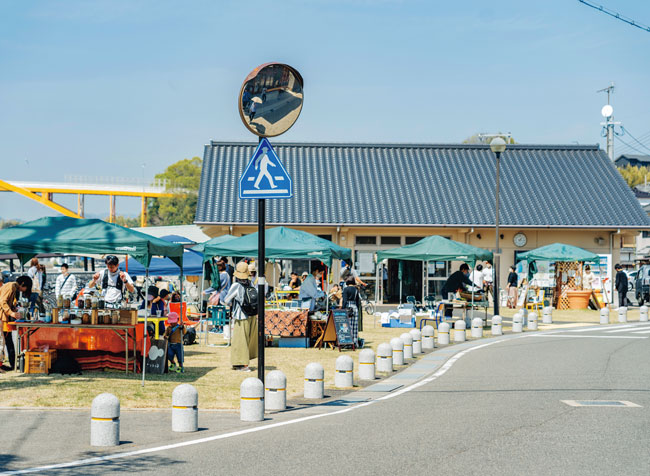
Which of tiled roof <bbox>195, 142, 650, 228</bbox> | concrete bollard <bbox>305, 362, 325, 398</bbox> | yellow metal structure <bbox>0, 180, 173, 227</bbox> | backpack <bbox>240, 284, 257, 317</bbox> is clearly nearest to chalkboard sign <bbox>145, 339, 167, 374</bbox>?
backpack <bbox>240, 284, 257, 317</bbox>

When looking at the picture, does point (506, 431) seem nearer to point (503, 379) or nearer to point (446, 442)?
point (446, 442)

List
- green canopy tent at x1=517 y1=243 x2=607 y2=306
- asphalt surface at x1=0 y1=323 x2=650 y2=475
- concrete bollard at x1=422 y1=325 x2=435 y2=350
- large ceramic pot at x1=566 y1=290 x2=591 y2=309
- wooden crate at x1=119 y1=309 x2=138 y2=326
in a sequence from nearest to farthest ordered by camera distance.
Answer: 1. asphalt surface at x1=0 y1=323 x2=650 y2=475
2. wooden crate at x1=119 y1=309 x2=138 y2=326
3. concrete bollard at x1=422 y1=325 x2=435 y2=350
4. green canopy tent at x1=517 y1=243 x2=607 y2=306
5. large ceramic pot at x1=566 y1=290 x2=591 y2=309

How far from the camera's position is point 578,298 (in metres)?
31.9

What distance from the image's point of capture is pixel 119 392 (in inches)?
441

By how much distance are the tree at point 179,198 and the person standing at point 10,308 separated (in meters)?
70.5

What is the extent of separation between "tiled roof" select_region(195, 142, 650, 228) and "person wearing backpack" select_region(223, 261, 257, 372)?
18.7 metres

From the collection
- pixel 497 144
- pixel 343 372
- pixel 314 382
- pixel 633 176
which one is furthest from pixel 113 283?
pixel 633 176

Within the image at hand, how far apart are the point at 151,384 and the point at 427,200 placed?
25.0 meters

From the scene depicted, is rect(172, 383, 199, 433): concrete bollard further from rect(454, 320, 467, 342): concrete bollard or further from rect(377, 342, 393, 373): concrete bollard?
rect(454, 320, 467, 342): concrete bollard

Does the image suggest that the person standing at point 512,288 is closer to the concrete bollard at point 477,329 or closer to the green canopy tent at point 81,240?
the concrete bollard at point 477,329

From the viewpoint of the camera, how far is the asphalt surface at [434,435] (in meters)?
6.91

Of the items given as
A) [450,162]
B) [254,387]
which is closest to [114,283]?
[254,387]

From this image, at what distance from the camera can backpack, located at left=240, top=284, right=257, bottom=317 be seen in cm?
1381

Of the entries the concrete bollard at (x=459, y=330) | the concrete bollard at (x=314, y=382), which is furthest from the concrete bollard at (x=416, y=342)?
the concrete bollard at (x=314, y=382)
